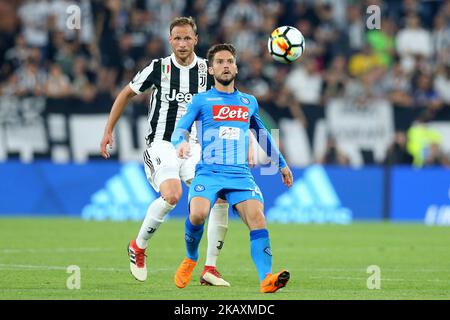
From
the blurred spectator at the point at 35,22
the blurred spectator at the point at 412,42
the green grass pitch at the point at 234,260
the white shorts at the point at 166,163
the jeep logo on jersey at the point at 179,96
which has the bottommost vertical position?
the green grass pitch at the point at 234,260

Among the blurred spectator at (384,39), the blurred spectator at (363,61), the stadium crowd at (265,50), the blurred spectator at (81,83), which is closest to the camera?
the blurred spectator at (81,83)

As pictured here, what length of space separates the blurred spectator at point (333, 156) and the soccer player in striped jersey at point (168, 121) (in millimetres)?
10099

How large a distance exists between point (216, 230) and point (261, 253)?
1135mm

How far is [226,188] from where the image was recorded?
367 inches

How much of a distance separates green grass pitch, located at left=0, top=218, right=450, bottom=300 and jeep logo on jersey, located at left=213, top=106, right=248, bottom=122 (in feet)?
4.80

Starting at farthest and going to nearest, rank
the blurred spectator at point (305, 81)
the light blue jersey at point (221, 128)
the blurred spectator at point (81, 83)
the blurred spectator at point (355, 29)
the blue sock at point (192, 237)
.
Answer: the blurred spectator at point (355, 29), the blurred spectator at point (305, 81), the blurred spectator at point (81, 83), the blue sock at point (192, 237), the light blue jersey at point (221, 128)

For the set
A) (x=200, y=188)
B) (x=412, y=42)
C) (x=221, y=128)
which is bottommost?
(x=200, y=188)

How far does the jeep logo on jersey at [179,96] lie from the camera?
1045 cm

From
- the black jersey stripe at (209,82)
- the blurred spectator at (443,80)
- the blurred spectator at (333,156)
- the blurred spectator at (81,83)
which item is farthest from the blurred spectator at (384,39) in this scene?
the black jersey stripe at (209,82)

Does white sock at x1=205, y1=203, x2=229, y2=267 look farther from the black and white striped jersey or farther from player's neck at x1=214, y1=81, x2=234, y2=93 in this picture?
player's neck at x1=214, y1=81, x2=234, y2=93

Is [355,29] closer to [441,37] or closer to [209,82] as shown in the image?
[441,37]

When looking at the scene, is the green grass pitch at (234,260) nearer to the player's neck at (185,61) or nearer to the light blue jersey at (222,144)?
the light blue jersey at (222,144)

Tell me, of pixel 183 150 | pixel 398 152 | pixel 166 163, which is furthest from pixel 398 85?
pixel 183 150

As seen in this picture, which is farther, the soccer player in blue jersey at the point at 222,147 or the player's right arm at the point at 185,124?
the soccer player in blue jersey at the point at 222,147
